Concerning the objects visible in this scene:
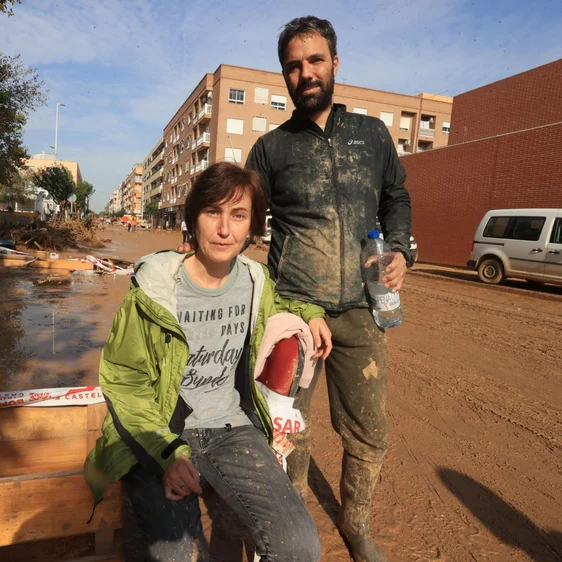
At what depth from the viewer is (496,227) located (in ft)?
43.2

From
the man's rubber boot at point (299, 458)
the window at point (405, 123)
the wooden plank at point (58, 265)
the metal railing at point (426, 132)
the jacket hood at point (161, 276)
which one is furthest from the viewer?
the metal railing at point (426, 132)

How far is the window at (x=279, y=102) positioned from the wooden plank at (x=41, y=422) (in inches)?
2000

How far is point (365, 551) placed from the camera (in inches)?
94.0

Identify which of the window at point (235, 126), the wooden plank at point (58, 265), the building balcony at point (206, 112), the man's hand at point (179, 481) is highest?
the building balcony at point (206, 112)

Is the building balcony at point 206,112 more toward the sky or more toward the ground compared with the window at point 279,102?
more toward the ground

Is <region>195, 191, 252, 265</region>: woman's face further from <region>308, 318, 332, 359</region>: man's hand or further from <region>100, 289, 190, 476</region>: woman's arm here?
<region>308, 318, 332, 359</region>: man's hand

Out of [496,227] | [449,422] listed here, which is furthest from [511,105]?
[449,422]

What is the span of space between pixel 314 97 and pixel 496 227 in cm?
1252

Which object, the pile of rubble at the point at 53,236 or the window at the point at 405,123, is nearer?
the pile of rubble at the point at 53,236

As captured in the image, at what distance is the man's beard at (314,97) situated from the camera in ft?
7.53

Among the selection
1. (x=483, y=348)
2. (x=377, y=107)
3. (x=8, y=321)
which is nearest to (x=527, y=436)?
(x=483, y=348)

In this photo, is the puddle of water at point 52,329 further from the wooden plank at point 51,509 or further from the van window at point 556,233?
the van window at point 556,233

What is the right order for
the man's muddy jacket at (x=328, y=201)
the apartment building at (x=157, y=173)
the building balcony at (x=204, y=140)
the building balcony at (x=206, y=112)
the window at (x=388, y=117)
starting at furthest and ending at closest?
the apartment building at (x=157, y=173) < the window at (x=388, y=117) < the building balcony at (x=204, y=140) < the building balcony at (x=206, y=112) < the man's muddy jacket at (x=328, y=201)

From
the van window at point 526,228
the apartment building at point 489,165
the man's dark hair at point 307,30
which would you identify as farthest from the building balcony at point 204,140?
the man's dark hair at point 307,30
